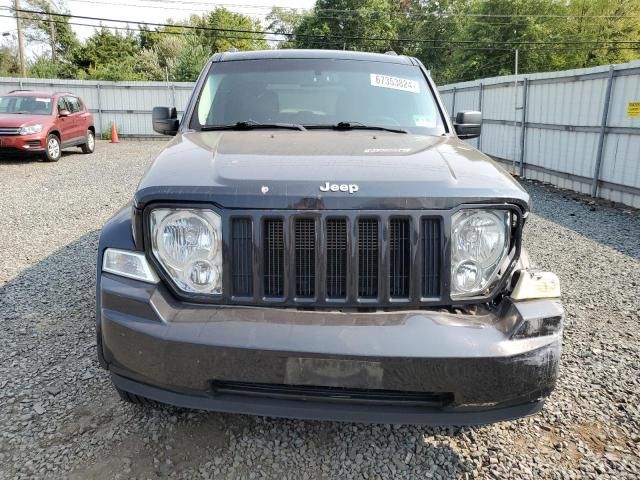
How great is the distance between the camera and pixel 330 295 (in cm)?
203

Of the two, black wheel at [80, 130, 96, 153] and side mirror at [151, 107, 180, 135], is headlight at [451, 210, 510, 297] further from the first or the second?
black wheel at [80, 130, 96, 153]

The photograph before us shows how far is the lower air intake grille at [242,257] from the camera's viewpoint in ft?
6.57

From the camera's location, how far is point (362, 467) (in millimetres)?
2309

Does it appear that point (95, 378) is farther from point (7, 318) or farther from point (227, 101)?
point (227, 101)

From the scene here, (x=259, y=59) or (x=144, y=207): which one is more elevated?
(x=259, y=59)

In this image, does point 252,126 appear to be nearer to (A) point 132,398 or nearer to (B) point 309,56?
(B) point 309,56

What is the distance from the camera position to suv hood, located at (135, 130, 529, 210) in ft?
6.46

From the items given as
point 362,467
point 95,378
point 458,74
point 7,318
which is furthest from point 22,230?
point 458,74

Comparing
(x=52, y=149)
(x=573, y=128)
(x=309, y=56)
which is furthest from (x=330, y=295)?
(x=52, y=149)

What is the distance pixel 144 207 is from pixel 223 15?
63857 millimetres

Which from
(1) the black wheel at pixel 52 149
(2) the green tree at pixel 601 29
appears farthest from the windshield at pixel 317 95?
(2) the green tree at pixel 601 29

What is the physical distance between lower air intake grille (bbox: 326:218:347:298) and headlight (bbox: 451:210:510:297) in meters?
0.43

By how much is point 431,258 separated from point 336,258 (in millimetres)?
374

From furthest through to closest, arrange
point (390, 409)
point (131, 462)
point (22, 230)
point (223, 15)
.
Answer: point (223, 15)
point (22, 230)
point (131, 462)
point (390, 409)
